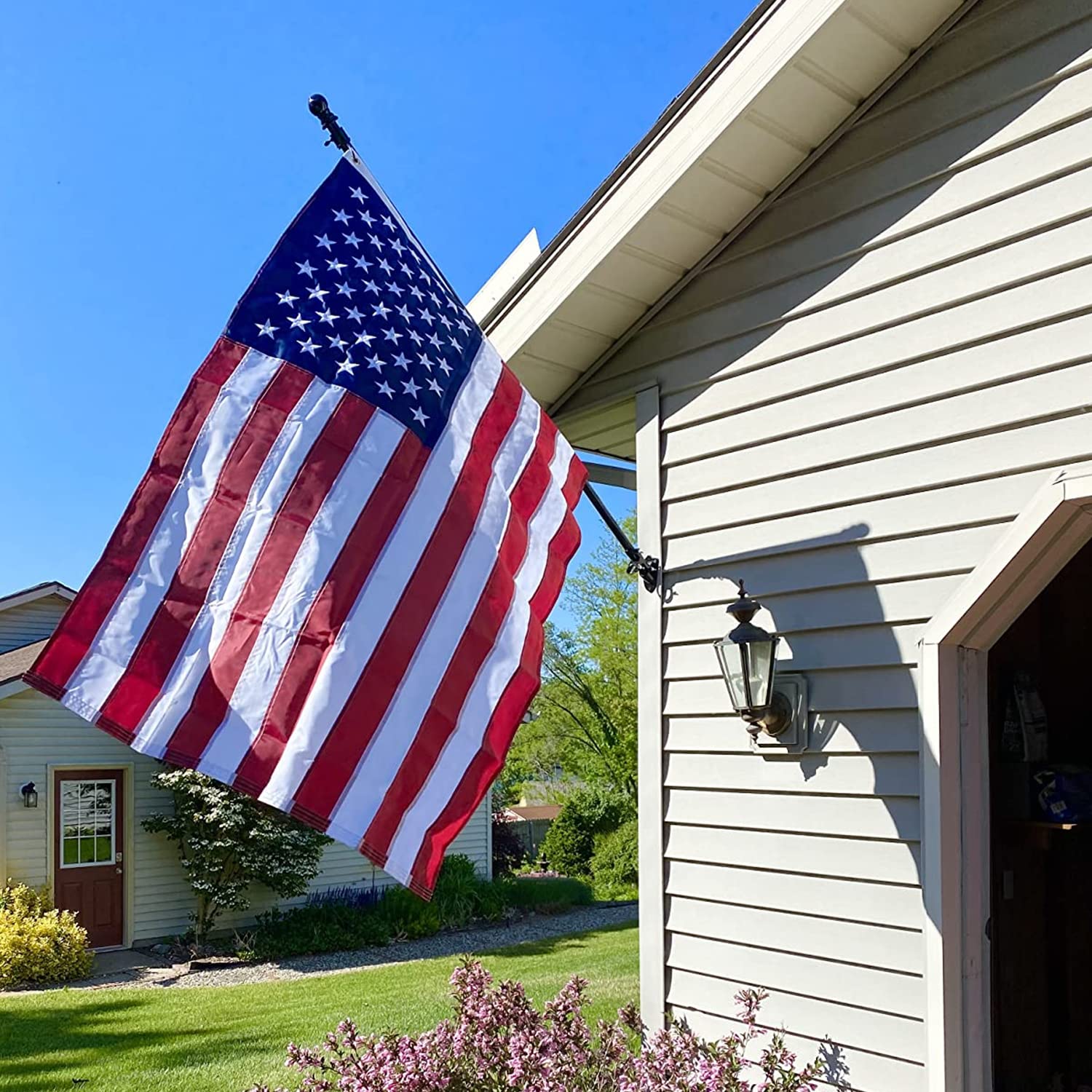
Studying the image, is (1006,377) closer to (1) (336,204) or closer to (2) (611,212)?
(2) (611,212)

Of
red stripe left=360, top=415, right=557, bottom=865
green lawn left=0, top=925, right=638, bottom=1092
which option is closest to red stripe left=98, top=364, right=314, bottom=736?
red stripe left=360, top=415, right=557, bottom=865

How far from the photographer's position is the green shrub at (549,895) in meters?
16.7

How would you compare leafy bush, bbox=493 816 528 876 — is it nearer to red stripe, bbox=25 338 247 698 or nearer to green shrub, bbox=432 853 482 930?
green shrub, bbox=432 853 482 930

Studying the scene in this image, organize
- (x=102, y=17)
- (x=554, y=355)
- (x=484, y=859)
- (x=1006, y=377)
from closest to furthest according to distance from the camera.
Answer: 1. (x=1006, y=377)
2. (x=554, y=355)
3. (x=102, y=17)
4. (x=484, y=859)

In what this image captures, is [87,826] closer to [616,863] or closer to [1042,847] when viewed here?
[616,863]

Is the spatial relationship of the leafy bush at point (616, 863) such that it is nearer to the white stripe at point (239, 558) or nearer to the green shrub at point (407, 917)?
the green shrub at point (407, 917)

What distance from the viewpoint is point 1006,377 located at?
10.2 feet

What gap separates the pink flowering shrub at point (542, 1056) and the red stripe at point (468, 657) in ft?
4.04

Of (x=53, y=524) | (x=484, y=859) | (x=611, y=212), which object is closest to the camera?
(x=611, y=212)

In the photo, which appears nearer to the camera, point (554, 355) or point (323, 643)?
point (323, 643)

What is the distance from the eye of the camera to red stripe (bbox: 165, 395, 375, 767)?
9.05ft

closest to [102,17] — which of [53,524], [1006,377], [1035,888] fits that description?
[1006,377]

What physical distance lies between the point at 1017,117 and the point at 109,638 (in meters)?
2.92

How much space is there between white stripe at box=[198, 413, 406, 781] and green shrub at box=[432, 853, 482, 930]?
1284 cm
